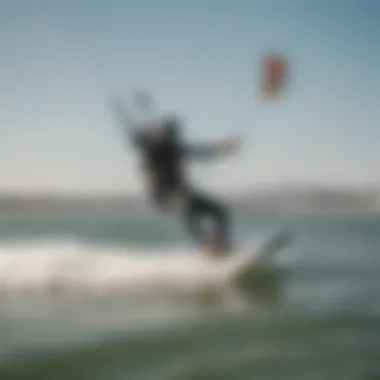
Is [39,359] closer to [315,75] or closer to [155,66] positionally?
[155,66]

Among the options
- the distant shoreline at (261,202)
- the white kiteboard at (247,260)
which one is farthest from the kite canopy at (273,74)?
the white kiteboard at (247,260)

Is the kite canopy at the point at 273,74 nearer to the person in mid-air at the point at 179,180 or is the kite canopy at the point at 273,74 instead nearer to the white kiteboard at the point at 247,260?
the person in mid-air at the point at 179,180

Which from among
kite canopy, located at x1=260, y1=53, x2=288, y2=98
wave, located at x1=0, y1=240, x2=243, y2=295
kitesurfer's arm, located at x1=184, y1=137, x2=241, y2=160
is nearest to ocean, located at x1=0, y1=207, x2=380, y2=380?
wave, located at x1=0, y1=240, x2=243, y2=295

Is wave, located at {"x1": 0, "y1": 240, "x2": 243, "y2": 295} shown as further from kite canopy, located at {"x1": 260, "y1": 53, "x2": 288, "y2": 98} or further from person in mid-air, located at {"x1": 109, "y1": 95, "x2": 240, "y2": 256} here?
kite canopy, located at {"x1": 260, "y1": 53, "x2": 288, "y2": 98}

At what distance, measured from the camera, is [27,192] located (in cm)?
169

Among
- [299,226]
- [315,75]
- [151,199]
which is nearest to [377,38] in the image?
[315,75]

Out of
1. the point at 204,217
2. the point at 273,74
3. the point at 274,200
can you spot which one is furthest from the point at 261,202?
the point at 273,74

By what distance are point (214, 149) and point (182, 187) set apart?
0.13m

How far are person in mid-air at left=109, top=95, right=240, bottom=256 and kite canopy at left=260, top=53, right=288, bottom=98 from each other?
19cm

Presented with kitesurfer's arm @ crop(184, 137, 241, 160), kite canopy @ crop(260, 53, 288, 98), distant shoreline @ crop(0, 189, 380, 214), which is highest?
kite canopy @ crop(260, 53, 288, 98)

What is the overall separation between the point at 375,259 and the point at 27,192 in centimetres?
95

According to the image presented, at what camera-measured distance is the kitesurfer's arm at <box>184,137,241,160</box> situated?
1696 millimetres

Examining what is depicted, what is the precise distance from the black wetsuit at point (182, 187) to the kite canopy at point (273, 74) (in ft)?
0.71

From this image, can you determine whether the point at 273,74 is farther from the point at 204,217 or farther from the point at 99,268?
the point at 99,268
